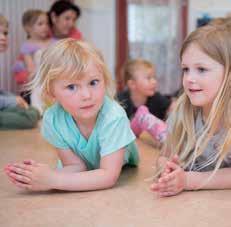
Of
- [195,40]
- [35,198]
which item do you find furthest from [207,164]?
[35,198]

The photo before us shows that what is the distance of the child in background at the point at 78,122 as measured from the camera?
1113mm

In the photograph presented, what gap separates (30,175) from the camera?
1091 mm

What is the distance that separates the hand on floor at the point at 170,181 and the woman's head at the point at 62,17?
2.15 metres

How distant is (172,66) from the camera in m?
3.49

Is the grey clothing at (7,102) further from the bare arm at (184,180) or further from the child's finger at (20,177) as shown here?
the bare arm at (184,180)

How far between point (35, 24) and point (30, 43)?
13 cm

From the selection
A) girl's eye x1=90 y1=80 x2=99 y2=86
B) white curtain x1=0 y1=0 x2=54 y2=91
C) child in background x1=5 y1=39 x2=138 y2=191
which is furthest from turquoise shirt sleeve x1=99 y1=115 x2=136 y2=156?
white curtain x1=0 y1=0 x2=54 y2=91

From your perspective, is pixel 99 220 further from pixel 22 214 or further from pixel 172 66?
pixel 172 66

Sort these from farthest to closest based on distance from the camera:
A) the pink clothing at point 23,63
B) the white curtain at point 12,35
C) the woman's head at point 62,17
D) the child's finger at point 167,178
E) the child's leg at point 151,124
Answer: the woman's head at point 62,17 → the white curtain at point 12,35 → the pink clothing at point 23,63 → the child's leg at point 151,124 → the child's finger at point 167,178

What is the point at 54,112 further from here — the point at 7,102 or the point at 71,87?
the point at 7,102

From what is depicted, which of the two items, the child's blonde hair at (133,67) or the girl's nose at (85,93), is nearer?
the girl's nose at (85,93)

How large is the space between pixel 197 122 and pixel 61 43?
0.42 m

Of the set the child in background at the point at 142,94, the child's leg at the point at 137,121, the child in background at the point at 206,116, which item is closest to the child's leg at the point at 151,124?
the child's leg at the point at 137,121

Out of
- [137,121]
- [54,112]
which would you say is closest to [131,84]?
[137,121]
